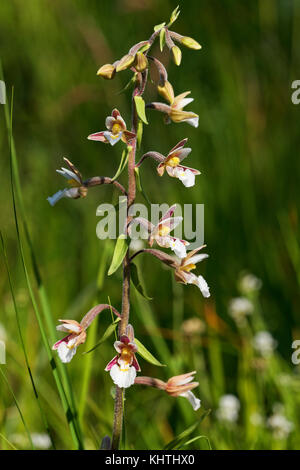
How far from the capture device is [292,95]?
3168 millimetres

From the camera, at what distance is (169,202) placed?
293cm

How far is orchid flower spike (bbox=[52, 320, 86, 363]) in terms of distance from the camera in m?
1.28

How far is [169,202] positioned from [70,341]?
1705 mm

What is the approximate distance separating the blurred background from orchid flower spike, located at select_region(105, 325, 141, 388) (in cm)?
18

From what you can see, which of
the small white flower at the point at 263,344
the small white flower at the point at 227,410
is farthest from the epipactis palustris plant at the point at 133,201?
the small white flower at the point at 263,344

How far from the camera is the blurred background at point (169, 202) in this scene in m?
1.98

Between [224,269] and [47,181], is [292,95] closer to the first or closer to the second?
[224,269]

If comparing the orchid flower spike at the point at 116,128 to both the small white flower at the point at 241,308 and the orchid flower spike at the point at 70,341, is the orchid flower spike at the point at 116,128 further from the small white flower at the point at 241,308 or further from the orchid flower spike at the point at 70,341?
the small white flower at the point at 241,308

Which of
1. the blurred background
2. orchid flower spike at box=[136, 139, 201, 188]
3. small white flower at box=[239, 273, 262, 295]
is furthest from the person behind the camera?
small white flower at box=[239, 273, 262, 295]

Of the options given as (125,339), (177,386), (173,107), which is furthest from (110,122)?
(177,386)

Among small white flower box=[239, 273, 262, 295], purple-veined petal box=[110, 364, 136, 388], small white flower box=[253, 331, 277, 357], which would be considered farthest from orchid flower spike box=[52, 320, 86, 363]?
small white flower box=[239, 273, 262, 295]

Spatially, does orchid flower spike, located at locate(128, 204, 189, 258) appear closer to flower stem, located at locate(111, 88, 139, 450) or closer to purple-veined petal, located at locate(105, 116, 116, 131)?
flower stem, located at locate(111, 88, 139, 450)

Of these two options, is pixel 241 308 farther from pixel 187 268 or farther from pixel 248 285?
pixel 187 268

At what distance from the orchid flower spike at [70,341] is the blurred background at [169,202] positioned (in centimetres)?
13
